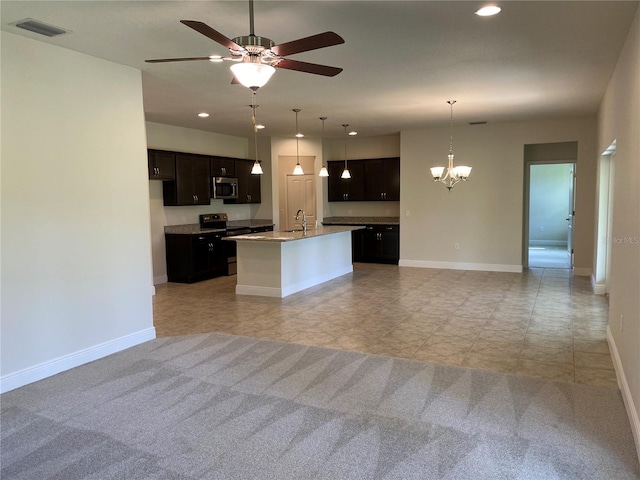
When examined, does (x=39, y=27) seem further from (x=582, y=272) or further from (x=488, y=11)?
(x=582, y=272)

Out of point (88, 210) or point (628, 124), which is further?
point (88, 210)

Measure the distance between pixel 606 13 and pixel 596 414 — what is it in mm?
2676

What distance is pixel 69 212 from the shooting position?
3814 millimetres

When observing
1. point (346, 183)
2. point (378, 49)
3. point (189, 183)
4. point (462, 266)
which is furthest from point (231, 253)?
point (378, 49)

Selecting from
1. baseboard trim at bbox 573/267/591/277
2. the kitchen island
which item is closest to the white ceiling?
the kitchen island

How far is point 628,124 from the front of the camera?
3.46 metres

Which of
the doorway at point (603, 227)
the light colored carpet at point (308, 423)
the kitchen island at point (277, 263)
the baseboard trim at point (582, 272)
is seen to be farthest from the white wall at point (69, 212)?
the baseboard trim at point (582, 272)

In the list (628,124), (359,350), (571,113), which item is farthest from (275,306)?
(571,113)

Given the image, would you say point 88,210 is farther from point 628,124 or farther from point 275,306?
point 628,124

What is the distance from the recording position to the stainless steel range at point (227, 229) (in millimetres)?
8344

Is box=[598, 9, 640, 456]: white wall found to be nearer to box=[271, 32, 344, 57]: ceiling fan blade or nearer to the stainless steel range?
box=[271, 32, 344, 57]: ceiling fan blade

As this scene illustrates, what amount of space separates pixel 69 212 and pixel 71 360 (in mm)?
1233

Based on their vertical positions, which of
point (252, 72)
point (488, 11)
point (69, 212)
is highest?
point (488, 11)

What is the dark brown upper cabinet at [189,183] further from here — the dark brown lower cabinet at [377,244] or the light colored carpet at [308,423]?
the light colored carpet at [308,423]
